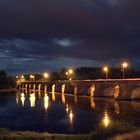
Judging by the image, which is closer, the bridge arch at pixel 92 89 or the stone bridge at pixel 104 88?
the stone bridge at pixel 104 88

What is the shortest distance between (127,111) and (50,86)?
96.4 metres

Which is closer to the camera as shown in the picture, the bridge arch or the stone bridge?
the stone bridge

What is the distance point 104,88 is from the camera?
3971 inches

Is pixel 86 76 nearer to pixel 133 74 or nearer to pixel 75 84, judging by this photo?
pixel 133 74

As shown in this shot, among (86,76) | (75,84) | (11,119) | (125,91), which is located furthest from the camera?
(86,76)

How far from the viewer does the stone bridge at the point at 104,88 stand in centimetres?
8431

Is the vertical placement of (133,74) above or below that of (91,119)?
above

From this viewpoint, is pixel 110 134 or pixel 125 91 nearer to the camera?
pixel 110 134

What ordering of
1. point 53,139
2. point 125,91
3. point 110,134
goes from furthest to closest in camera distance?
1. point 125,91
2. point 53,139
3. point 110,134

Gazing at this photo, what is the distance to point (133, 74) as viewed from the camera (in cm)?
16300

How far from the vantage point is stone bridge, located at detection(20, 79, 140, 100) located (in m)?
84.3

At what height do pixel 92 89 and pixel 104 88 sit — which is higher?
pixel 104 88

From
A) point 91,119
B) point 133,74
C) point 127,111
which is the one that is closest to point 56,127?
point 91,119

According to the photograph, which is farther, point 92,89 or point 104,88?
point 92,89
